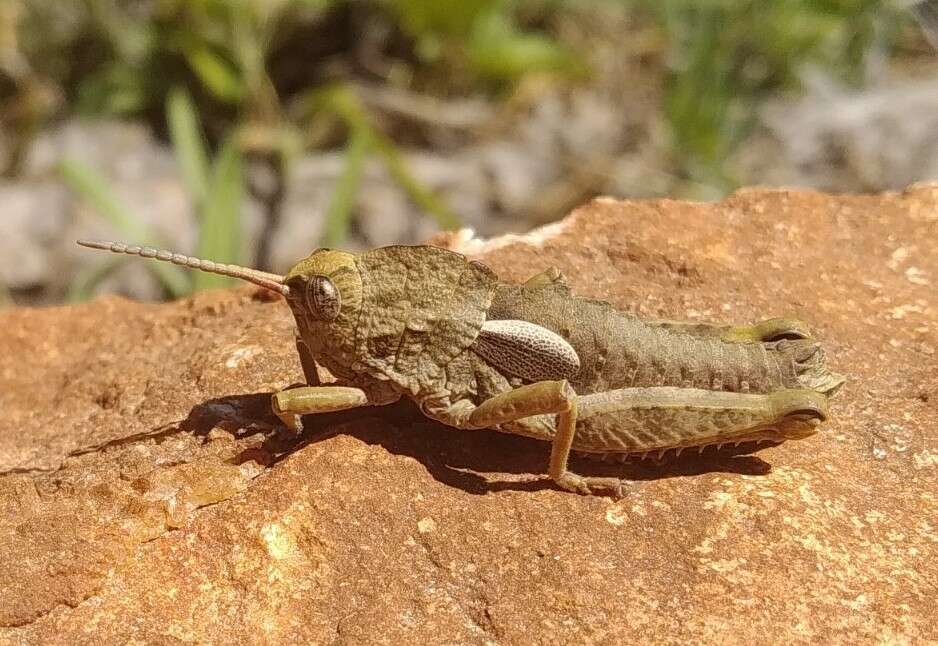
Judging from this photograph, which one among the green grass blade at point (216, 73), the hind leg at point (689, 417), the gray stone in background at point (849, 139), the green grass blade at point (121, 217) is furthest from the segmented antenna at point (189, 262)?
the gray stone in background at point (849, 139)

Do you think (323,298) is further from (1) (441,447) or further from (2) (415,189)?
(2) (415,189)

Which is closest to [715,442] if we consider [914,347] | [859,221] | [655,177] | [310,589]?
[914,347]

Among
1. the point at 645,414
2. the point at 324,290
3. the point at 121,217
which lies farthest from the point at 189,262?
the point at 121,217

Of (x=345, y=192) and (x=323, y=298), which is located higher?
(x=323, y=298)

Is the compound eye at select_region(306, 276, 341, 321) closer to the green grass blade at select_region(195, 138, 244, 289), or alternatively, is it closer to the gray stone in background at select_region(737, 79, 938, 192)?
the green grass blade at select_region(195, 138, 244, 289)

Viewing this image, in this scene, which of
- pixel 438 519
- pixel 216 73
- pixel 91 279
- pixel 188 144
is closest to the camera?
pixel 438 519

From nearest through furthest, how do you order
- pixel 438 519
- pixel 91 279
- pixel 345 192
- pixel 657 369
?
pixel 438 519 < pixel 657 369 < pixel 91 279 < pixel 345 192

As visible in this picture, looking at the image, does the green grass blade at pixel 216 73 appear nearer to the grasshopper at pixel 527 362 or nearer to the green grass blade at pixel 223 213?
the green grass blade at pixel 223 213
